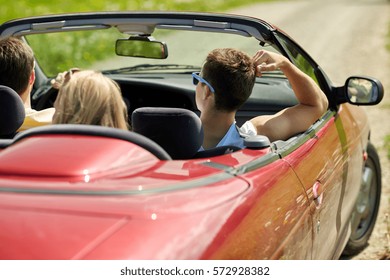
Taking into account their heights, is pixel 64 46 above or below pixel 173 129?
below

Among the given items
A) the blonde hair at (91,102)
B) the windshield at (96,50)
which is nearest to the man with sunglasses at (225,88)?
the blonde hair at (91,102)

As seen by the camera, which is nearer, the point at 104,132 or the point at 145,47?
the point at 104,132

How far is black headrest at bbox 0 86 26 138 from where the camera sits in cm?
309

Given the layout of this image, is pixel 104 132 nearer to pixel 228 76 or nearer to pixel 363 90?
pixel 228 76

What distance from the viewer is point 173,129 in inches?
113

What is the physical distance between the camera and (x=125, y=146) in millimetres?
2525

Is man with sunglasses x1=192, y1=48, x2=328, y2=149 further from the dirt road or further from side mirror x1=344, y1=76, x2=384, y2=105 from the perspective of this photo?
the dirt road

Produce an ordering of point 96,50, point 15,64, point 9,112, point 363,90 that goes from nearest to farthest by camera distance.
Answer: point 9,112, point 15,64, point 363,90, point 96,50

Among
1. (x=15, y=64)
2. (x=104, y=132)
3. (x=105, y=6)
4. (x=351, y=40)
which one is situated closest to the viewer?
(x=104, y=132)

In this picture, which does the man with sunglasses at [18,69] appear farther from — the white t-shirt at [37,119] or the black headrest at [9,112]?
the black headrest at [9,112]

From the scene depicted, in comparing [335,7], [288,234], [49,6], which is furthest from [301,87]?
[335,7]

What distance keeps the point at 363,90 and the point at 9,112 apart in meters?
2.06

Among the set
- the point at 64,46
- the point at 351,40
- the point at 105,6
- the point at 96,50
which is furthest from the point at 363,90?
the point at 105,6

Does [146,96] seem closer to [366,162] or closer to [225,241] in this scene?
[366,162]
